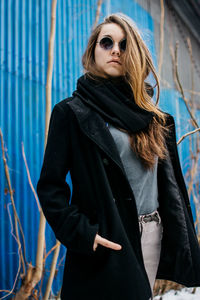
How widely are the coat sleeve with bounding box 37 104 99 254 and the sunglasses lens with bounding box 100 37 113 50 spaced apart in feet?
1.40

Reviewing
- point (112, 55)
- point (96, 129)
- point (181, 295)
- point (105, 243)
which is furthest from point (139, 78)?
point (181, 295)

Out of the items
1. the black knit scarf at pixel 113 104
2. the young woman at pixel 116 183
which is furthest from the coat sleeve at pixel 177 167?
the black knit scarf at pixel 113 104

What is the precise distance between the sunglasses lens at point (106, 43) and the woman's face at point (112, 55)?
0.05 feet

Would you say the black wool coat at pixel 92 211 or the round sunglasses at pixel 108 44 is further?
the round sunglasses at pixel 108 44

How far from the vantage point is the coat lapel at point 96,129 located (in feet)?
3.67

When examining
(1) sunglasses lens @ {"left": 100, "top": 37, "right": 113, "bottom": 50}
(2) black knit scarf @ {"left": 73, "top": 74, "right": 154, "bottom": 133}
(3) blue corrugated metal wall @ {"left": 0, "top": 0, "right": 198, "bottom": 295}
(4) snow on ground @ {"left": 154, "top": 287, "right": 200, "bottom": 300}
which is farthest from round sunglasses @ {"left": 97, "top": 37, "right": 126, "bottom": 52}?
(4) snow on ground @ {"left": 154, "top": 287, "right": 200, "bottom": 300}

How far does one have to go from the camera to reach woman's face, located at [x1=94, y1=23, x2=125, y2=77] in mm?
1333

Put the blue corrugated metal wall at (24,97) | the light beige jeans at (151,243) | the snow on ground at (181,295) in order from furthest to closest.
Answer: the snow on ground at (181,295) < the blue corrugated metal wall at (24,97) < the light beige jeans at (151,243)

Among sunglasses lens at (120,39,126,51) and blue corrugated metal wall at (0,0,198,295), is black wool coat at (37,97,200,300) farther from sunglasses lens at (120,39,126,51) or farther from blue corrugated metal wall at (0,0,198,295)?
blue corrugated metal wall at (0,0,198,295)

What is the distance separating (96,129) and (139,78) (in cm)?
39

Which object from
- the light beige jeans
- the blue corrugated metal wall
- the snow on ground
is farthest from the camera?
the snow on ground

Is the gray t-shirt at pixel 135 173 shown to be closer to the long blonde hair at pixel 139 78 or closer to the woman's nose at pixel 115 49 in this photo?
the long blonde hair at pixel 139 78

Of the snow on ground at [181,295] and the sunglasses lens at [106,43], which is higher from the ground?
the sunglasses lens at [106,43]

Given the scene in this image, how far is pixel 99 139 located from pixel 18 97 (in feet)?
6.63
